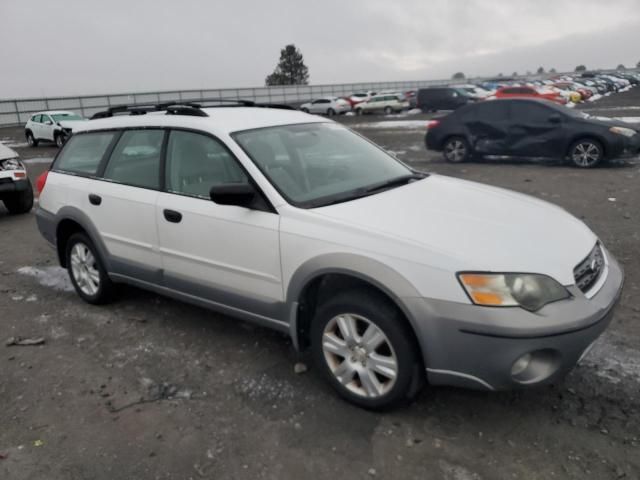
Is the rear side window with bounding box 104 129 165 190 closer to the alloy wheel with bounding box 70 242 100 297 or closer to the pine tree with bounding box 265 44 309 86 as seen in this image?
the alloy wheel with bounding box 70 242 100 297

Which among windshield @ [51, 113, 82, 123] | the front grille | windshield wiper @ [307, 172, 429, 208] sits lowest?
the front grille

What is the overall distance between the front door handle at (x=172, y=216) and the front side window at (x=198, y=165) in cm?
15

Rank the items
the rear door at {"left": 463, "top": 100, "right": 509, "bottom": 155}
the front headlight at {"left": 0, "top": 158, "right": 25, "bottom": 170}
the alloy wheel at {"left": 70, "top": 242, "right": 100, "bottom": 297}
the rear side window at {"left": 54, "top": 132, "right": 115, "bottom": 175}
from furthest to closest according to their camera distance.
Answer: the rear door at {"left": 463, "top": 100, "right": 509, "bottom": 155}, the front headlight at {"left": 0, "top": 158, "right": 25, "bottom": 170}, the alloy wheel at {"left": 70, "top": 242, "right": 100, "bottom": 297}, the rear side window at {"left": 54, "top": 132, "right": 115, "bottom": 175}

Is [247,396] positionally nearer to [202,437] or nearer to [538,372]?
[202,437]

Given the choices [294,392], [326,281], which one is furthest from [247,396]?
[326,281]

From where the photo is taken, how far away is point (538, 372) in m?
2.63

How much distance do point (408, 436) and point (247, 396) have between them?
3.40ft

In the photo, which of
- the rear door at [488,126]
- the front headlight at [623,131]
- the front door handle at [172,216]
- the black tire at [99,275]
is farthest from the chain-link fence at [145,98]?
the front door handle at [172,216]

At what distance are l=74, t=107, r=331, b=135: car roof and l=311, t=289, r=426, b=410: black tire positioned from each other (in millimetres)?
1438

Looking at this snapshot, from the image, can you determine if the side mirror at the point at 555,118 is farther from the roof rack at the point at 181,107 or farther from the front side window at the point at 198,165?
the front side window at the point at 198,165

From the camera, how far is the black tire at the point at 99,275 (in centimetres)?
452

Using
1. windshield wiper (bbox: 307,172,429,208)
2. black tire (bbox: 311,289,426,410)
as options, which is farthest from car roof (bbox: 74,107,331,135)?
black tire (bbox: 311,289,426,410)

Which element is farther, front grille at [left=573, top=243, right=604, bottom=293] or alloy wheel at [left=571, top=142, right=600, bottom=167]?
alloy wheel at [left=571, top=142, right=600, bottom=167]

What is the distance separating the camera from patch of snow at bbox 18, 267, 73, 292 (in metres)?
5.37
